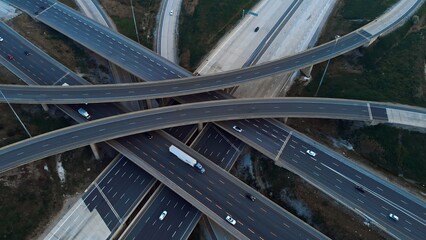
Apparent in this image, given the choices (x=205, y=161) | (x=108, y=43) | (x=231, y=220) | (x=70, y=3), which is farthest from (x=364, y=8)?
(x=70, y=3)

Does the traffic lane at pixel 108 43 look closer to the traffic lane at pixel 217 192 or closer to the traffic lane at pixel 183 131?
the traffic lane at pixel 183 131

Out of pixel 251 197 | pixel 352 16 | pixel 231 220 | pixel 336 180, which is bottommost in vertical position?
pixel 231 220

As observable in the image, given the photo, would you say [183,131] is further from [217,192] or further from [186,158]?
[217,192]

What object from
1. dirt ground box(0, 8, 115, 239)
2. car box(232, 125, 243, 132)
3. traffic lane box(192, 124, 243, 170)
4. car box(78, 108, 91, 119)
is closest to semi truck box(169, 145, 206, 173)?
traffic lane box(192, 124, 243, 170)

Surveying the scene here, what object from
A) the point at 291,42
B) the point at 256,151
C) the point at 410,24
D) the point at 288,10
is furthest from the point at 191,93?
the point at 410,24

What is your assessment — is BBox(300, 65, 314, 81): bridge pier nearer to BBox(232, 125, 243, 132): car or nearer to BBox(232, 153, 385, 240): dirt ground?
BBox(232, 125, 243, 132): car

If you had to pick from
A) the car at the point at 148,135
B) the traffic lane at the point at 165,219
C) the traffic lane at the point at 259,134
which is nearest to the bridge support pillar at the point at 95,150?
the car at the point at 148,135

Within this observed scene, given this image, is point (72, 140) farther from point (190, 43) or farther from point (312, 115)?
point (312, 115)
